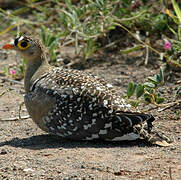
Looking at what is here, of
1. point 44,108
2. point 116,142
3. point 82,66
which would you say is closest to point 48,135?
point 44,108

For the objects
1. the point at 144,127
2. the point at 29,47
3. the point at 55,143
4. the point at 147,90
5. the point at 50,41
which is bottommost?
the point at 55,143

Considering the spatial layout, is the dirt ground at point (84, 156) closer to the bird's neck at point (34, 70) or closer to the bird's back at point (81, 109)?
the bird's back at point (81, 109)

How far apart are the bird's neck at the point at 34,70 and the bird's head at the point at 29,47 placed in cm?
6

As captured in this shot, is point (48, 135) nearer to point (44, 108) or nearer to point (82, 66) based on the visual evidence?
point (44, 108)

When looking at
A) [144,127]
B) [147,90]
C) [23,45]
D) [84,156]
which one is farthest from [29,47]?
[144,127]

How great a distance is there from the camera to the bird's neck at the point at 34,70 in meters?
5.70

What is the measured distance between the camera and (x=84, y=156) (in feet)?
15.6

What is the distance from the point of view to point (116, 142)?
17.0ft

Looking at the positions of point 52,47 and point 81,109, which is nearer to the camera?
point 81,109

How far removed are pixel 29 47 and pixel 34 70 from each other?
31 centimetres

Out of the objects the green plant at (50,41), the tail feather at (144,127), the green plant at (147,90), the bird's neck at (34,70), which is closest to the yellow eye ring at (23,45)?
the bird's neck at (34,70)

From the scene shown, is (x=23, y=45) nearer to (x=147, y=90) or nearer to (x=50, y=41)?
(x=147, y=90)

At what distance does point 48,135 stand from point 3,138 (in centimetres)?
58

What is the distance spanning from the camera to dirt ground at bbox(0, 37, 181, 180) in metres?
4.36
